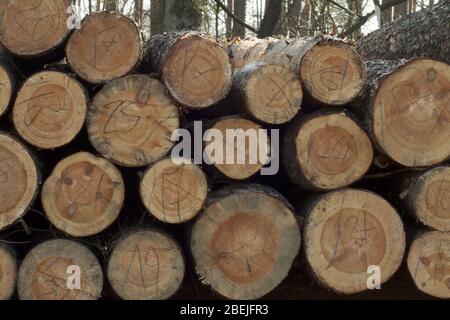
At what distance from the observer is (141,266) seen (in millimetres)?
3027

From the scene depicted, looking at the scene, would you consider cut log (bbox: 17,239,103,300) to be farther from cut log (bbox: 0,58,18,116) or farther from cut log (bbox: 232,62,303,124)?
cut log (bbox: 232,62,303,124)

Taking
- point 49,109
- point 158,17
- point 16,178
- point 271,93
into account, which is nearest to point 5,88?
point 49,109

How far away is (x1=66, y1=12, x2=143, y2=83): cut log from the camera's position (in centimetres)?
304

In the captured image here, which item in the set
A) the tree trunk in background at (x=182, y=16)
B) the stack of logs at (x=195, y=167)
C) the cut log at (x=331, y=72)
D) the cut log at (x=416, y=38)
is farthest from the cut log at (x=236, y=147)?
the tree trunk in background at (x=182, y=16)

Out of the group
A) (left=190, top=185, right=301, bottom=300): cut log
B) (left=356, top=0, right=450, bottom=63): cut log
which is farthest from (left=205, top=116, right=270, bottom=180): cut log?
(left=356, top=0, right=450, bottom=63): cut log

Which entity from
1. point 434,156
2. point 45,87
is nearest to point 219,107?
point 45,87

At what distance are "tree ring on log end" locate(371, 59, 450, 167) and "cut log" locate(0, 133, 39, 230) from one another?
180 centimetres

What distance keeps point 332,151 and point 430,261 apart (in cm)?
80

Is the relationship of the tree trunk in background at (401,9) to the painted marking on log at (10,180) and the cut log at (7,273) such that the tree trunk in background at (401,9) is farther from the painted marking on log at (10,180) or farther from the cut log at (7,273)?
the cut log at (7,273)

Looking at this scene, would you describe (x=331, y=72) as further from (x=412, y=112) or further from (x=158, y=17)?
(x=158, y=17)

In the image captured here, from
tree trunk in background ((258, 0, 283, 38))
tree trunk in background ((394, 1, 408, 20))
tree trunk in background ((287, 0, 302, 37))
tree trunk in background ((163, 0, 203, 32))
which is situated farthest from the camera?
tree trunk in background ((394, 1, 408, 20))

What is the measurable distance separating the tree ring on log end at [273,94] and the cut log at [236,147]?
0.09m
